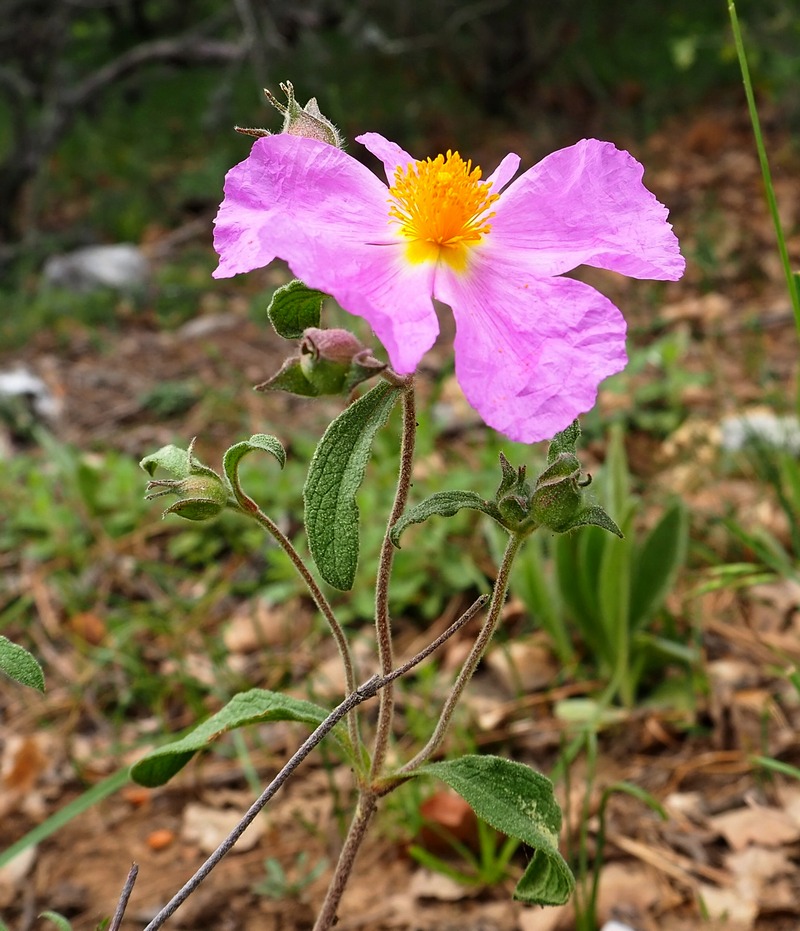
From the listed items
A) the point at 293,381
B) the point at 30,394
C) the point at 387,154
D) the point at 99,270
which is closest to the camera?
the point at 293,381

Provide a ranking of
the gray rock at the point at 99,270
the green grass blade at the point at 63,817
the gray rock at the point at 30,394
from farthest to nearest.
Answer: the gray rock at the point at 99,270 → the gray rock at the point at 30,394 → the green grass blade at the point at 63,817

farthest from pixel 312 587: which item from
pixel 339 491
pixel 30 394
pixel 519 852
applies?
pixel 30 394

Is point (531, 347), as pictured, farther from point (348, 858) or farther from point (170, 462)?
point (348, 858)

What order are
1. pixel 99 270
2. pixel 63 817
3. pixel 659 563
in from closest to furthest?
pixel 63 817 < pixel 659 563 < pixel 99 270

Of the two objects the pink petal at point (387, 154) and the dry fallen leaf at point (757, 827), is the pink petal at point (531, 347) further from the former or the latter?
the dry fallen leaf at point (757, 827)

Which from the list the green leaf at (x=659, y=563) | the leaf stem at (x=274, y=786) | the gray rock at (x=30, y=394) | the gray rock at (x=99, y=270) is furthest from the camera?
the gray rock at (x=99, y=270)

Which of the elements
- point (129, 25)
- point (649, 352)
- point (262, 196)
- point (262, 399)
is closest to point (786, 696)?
point (649, 352)

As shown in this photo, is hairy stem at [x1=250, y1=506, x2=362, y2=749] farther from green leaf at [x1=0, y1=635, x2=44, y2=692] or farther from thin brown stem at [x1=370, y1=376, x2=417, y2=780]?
green leaf at [x1=0, y1=635, x2=44, y2=692]

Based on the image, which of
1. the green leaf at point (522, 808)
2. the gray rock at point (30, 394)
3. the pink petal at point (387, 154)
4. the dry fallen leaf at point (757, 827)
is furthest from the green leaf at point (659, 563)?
the gray rock at point (30, 394)
